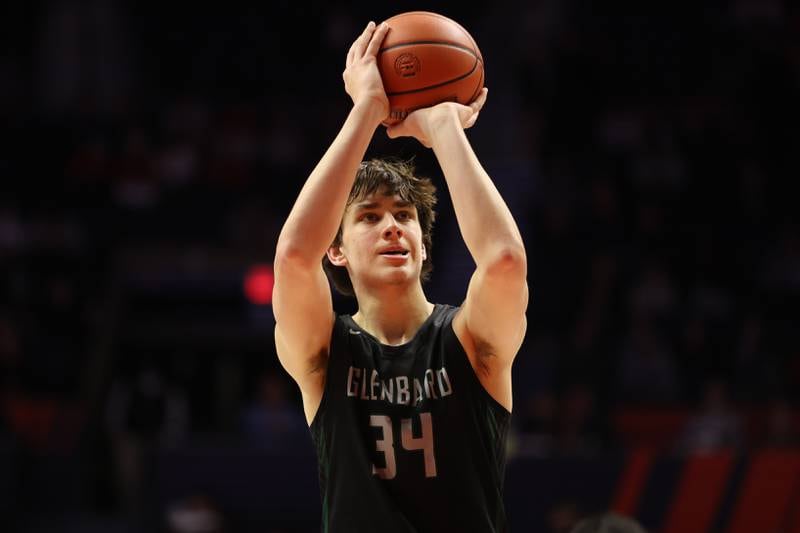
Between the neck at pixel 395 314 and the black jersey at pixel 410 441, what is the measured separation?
9cm

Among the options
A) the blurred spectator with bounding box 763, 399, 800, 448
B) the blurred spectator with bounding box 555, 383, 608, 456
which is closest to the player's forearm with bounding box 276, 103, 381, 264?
the blurred spectator with bounding box 555, 383, 608, 456

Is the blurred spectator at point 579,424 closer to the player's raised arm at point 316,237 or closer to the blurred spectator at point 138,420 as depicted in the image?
the blurred spectator at point 138,420

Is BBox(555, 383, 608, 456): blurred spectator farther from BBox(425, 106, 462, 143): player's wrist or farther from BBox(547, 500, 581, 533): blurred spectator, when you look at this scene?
BBox(425, 106, 462, 143): player's wrist

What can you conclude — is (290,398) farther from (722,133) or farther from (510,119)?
(722,133)

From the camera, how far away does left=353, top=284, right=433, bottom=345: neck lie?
3.86 metres

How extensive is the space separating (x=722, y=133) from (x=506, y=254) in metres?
12.7

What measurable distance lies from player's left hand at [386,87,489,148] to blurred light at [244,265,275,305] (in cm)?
948

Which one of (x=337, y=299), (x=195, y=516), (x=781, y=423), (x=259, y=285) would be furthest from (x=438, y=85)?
(x=259, y=285)

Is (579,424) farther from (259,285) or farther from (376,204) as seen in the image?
(376,204)

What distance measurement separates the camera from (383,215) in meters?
3.93

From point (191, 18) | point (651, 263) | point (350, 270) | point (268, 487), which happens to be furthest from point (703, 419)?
point (191, 18)

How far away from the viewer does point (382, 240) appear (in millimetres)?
3834

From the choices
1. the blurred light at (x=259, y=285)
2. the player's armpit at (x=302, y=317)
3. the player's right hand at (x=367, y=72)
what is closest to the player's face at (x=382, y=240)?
the player's armpit at (x=302, y=317)

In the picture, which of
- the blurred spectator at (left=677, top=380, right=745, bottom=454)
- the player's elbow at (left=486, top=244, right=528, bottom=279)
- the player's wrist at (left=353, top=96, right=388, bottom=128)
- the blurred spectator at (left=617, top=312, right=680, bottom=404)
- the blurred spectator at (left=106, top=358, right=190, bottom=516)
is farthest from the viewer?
the blurred spectator at (left=617, top=312, right=680, bottom=404)
